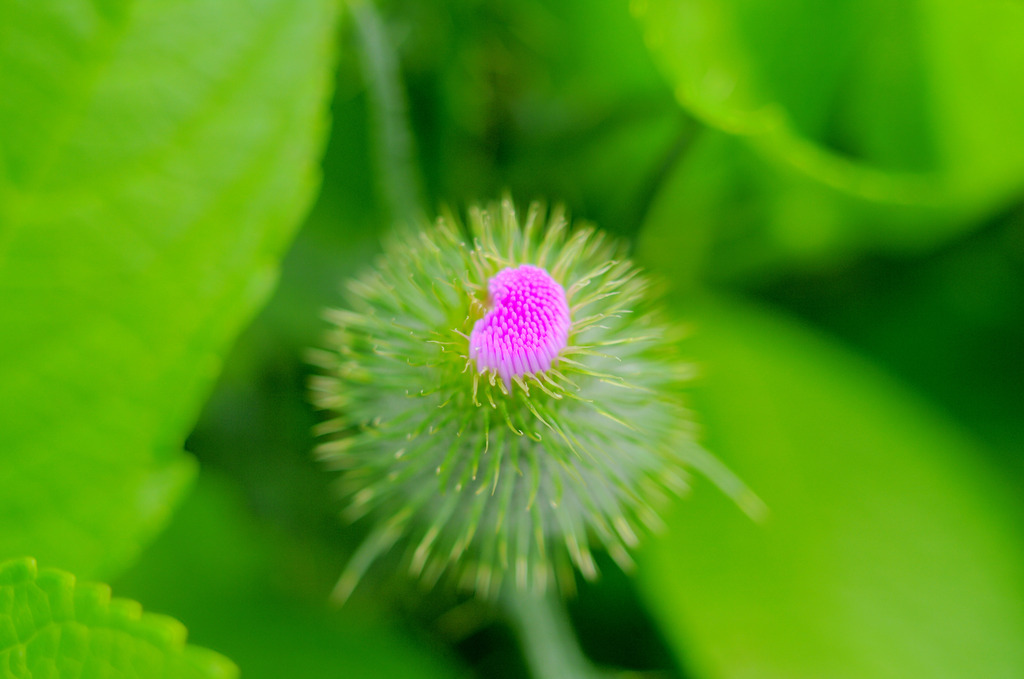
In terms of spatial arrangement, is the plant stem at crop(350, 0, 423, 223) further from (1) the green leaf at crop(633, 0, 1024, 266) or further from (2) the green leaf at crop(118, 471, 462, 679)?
(2) the green leaf at crop(118, 471, 462, 679)

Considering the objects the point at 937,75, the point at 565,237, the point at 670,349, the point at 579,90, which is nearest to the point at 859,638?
the point at 670,349

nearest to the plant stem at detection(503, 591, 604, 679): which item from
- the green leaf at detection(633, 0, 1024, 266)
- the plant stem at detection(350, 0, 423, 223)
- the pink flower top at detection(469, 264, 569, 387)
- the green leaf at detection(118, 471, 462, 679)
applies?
the green leaf at detection(118, 471, 462, 679)

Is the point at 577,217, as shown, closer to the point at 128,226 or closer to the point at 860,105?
the point at 860,105

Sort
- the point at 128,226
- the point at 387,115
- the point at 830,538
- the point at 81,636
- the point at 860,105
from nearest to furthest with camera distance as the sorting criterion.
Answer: the point at 81,636 → the point at 128,226 → the point at 387,115 → the point at 830,538 → the point at 860,105

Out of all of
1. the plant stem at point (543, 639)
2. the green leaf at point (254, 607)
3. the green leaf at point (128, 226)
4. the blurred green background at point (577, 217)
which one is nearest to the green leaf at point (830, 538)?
the blurred green background at point (577, 217)

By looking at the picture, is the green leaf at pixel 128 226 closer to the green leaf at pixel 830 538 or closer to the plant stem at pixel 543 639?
the plant stem at pixel 543 639

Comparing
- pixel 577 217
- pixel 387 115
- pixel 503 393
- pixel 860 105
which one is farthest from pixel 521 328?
pixel 860 105
